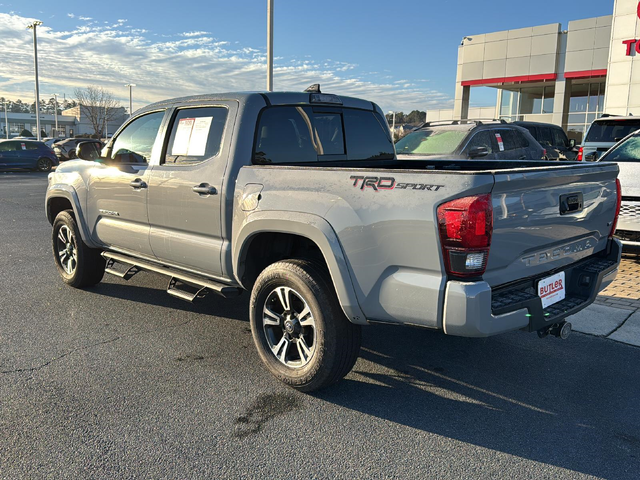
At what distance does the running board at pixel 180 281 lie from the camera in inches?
164

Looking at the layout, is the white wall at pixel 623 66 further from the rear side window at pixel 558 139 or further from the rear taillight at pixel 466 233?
the rear taillight at pixel 466 233

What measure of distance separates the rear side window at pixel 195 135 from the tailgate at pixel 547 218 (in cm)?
215

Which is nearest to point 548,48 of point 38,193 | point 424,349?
point 38,193

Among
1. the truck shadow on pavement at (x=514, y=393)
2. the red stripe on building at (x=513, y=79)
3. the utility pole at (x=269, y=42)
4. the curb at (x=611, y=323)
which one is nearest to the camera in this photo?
the truck shadow on pavement at (x=514, y=393)

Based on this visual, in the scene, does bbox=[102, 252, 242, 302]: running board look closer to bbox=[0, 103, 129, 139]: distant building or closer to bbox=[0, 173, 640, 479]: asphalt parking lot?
bbox=[0, 173, 640, 479]: asphalt parking lot

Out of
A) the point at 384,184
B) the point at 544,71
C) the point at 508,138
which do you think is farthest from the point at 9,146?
the point at 544,71

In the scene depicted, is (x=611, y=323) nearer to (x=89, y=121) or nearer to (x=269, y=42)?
(x=269, y=42)

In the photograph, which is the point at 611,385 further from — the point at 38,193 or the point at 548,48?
the point at 548,48

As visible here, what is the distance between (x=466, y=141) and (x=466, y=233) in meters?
7.49

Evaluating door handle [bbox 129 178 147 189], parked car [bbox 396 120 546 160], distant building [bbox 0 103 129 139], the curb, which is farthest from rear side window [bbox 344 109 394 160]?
distant building [bbox 0 103 129 139]

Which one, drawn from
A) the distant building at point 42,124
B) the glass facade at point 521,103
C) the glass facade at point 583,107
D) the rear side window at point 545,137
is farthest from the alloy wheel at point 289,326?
the distant building at point 42,124

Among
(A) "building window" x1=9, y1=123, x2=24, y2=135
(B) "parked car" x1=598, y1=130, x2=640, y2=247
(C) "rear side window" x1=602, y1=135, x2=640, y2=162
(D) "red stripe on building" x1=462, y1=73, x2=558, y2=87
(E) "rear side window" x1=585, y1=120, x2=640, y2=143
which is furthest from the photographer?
(A) "building window" x1=9, y1=123, x2=24, y2=135

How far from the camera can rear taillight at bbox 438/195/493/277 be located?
2781 mm

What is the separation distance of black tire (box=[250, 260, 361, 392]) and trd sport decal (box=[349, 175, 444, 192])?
0.67 metres
